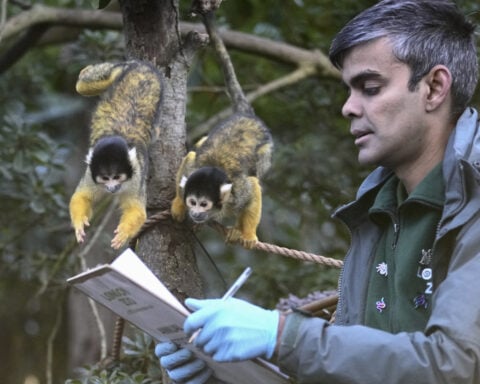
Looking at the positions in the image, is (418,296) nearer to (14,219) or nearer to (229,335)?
(229,335)

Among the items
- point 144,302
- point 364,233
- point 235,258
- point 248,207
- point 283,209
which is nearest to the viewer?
point 144,302

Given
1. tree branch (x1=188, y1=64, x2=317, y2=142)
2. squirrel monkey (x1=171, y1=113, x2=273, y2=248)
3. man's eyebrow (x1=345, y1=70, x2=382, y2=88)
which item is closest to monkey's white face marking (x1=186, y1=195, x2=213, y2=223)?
squirrel monkey (x1=171, y1=113, x2=273, y2=248)

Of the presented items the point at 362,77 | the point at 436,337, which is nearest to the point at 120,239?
the point at 362,77

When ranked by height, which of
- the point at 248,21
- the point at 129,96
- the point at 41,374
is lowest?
the point at 41,374

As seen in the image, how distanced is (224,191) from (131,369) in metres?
0.55

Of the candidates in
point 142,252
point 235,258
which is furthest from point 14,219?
point 142,252

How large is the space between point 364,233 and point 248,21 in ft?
9.05

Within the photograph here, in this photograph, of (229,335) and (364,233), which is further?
(364,233)

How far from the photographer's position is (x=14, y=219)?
14.8 feet

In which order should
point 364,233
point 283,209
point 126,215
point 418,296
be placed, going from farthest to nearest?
point 283,209
point 126,215
point 364,233
point 418,296

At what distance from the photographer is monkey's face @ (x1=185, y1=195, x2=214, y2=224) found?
7.95 feet

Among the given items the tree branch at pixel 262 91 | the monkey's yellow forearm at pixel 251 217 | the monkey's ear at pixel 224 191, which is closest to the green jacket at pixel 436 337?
the monkey's ear at pixel 224 191

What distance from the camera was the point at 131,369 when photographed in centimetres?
264

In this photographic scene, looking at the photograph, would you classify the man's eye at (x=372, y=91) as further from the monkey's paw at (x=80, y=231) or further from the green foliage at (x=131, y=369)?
the green foliage at (x=131, y=369)
